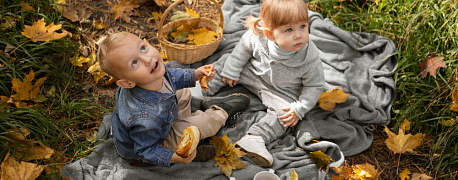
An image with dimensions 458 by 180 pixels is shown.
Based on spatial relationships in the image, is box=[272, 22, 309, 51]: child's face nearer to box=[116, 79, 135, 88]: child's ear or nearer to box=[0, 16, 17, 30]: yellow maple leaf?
box=[116, 79, 135, 88]: child's ear

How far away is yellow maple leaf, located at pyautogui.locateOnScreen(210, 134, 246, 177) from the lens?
2.62 meters

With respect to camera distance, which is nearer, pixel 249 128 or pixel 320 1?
pixel 249 128

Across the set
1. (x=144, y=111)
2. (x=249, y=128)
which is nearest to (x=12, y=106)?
(x=144, y=111)

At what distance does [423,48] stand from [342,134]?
3.88 ft

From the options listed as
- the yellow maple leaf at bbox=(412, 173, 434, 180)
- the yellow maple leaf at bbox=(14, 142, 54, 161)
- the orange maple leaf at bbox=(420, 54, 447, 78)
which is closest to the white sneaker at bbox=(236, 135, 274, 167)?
the yellow maple leaf at bbox=(412, 173, 434, 180)

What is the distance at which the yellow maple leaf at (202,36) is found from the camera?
11.2ft

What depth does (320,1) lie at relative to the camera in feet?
12.0

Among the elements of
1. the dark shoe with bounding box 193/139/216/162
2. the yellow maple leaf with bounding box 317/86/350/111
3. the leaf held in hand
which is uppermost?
the yellow maple leaf with bounding box 317/86/350/111

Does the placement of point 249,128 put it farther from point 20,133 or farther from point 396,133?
point 20,133

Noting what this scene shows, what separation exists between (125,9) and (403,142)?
3.10 meters

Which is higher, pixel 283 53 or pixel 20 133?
pixel 283 53

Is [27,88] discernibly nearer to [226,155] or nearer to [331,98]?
[226,155]

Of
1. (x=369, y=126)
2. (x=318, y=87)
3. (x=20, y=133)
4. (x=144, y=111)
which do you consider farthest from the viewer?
(x=369, y=126)

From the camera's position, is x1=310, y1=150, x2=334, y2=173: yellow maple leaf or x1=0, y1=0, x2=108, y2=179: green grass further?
x1=310, y1=150, x2=334, y2=173: yellow maple leaf
